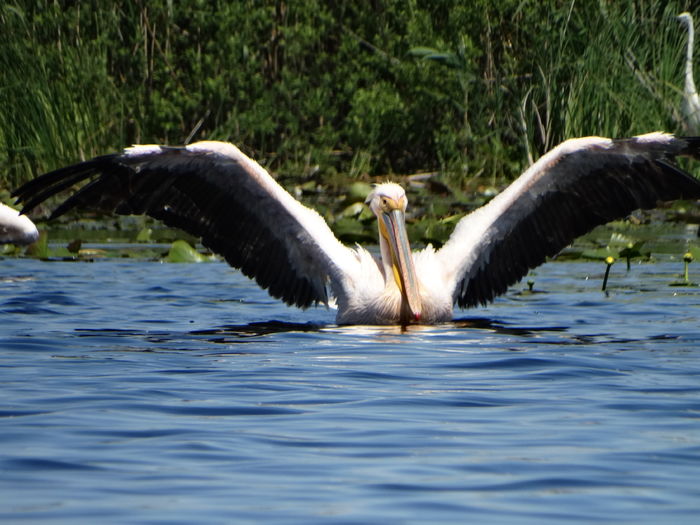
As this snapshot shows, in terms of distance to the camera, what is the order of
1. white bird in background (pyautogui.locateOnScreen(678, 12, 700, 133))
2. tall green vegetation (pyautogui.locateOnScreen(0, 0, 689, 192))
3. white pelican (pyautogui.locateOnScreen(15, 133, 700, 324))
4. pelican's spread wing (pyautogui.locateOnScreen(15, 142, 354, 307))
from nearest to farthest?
pelican's spread wing (pyautogui.locateOnScreen(15, 142, 354, 307)) → white pelican (pyautogui.locateOnScreen(15, 133, 700, 324)) → white bird in background (pyautogui.locateOnScreen(678, 12, 700, 133)) → tall green vegetation (pyautogui.locateOnScreen(0, 0, 689, 192))

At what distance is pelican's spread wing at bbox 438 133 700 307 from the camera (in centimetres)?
681

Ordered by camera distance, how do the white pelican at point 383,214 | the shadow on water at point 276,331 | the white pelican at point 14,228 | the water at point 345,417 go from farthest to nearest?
the white pelican at point 14,228 → the white pelican at point 383,214 → the shadow on water at point 276,331 → the water at point 345,417

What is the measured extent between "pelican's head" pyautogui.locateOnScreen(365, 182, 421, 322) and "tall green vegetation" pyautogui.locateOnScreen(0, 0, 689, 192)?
17.0 feet

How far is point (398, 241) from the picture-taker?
6.84 meters

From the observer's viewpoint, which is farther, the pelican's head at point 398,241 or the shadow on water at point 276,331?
the pelican's head at point 398,241

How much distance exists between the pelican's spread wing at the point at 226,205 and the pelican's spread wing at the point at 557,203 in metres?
0.70

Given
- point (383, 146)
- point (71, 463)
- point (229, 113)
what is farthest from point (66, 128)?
point (71, 463)

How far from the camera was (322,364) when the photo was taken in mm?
5387

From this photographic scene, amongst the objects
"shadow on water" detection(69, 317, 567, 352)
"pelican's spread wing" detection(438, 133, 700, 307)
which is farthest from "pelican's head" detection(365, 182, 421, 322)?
"pelican's spread wing" detection(438, 133, 700, 307)

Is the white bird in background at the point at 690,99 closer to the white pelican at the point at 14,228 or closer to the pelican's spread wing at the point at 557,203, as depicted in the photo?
the pelican's spread wing at the point at 557,203

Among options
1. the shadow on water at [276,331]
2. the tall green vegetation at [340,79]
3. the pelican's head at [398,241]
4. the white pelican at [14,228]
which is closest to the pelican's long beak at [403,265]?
the pelican's head at [398,241]

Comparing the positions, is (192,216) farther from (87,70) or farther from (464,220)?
(87,70)

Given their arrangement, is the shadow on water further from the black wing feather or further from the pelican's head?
the black wing feather

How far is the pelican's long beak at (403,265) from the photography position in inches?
264
